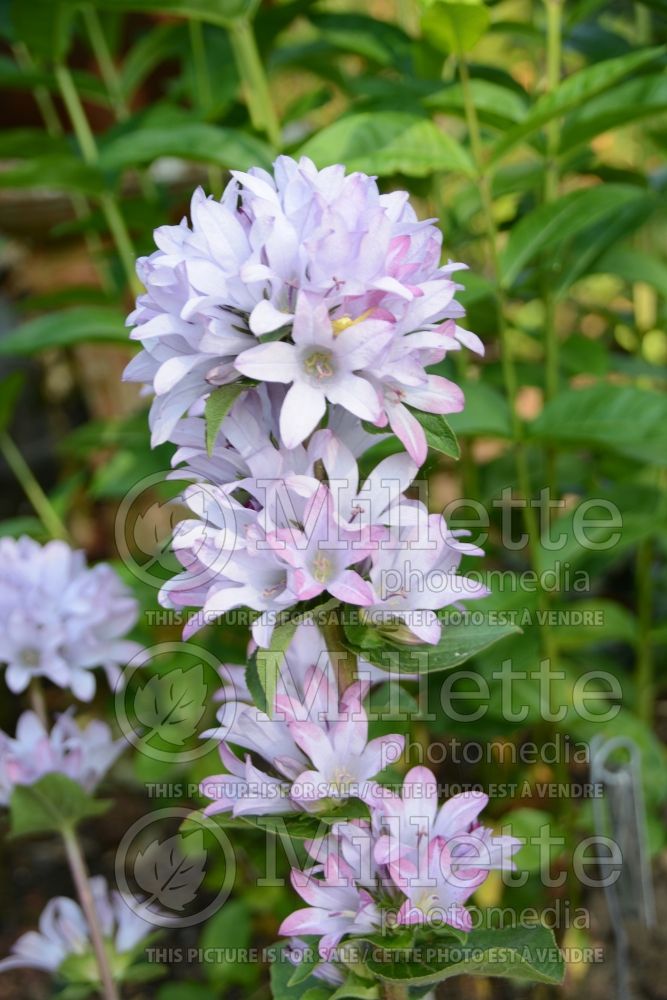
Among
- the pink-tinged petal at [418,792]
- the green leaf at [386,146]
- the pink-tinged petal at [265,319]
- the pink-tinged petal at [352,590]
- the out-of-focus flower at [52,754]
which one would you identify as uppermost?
the green leaf at [386,146]

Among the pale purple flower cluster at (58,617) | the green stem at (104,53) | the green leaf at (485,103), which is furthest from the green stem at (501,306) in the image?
the green stem at (104,53)

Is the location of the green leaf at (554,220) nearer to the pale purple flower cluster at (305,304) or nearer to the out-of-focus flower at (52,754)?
the pale purple flower cluster at (305,304)

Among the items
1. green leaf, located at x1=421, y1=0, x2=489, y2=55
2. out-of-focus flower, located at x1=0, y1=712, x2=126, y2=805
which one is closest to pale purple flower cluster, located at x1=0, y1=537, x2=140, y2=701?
out-of-focus flower, located at x1=0, y1=712, x2=126, y2=805

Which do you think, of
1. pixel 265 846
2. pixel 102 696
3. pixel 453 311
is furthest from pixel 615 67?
pixel 102 696

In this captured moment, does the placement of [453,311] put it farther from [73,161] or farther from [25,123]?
[25,123]

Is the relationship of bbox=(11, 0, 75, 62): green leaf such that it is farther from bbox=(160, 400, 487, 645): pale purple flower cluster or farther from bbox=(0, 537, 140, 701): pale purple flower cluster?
bbox=(160, 400, 487, 645): pale purple flower cluster

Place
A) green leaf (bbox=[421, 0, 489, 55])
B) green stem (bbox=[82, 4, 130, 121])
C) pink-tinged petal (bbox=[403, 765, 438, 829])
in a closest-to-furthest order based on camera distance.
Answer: pink-tinged petal (bbox=[403, 765, 438, 829]), green leaf (bbox=[421, 0, 489, 55]), green stem (bbox=[82, 4, 130, 121])
